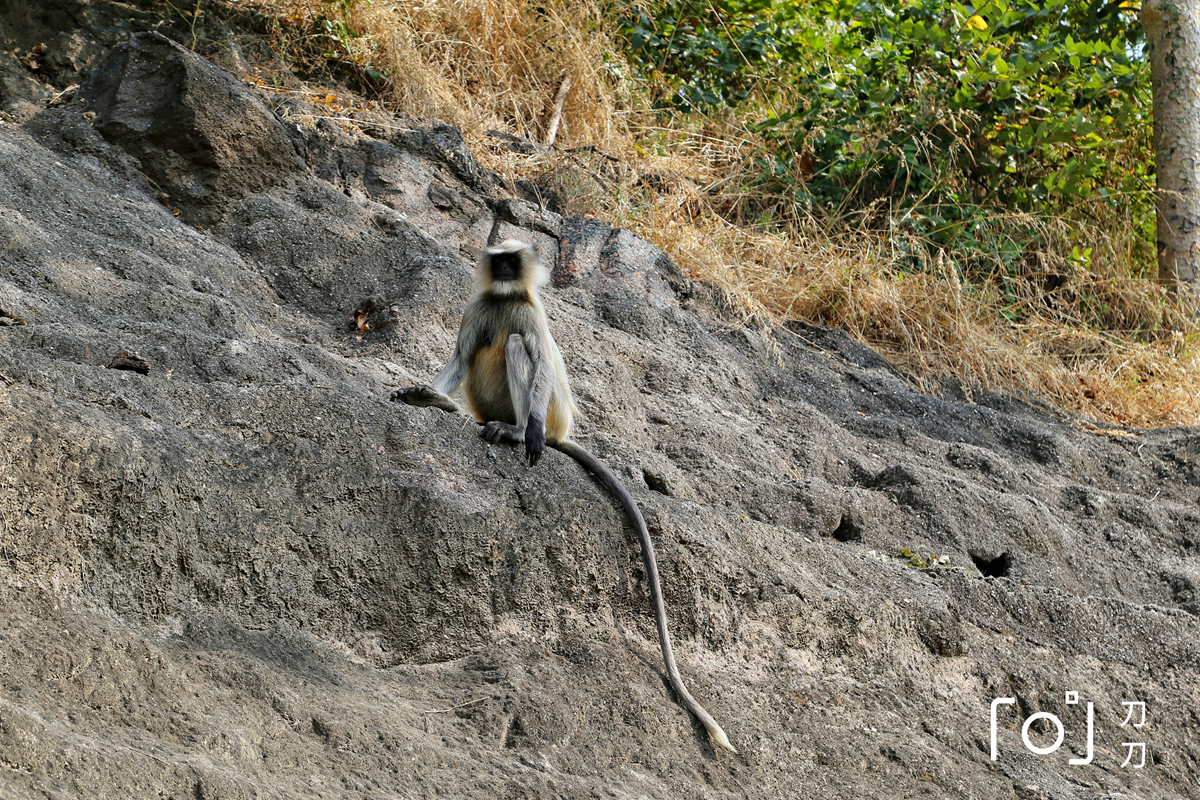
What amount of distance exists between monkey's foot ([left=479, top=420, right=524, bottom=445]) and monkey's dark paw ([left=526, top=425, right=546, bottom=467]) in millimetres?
35

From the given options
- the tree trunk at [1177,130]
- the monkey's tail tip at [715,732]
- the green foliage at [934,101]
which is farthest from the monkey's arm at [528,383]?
the tree trunk at [1177,130]

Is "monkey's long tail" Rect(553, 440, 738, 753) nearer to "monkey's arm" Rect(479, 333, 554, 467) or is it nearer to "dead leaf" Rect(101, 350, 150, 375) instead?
"monkey's arm" Rect(479, 333, 554, 467)

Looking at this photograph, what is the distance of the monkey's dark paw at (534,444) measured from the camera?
3.78m

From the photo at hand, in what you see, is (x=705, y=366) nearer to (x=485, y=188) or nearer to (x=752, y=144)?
(x=485, y=188)

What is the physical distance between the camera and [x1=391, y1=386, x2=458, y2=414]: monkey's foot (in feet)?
13.5

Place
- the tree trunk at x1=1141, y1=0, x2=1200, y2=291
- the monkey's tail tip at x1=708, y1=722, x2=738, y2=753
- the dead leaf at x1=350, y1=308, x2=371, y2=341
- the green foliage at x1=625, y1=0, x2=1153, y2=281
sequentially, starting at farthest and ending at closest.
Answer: the tree trunk at x1=1141, y1=0, x2=1200, y2=291 < the green foliage at x1=625, y1=0, x2=1153, y2=281 < the dead leaf at x1=350, y1=308, x2=371, y2=341 < the monkey's tail tip at x1=708, y1=722, x2=738, y2=753

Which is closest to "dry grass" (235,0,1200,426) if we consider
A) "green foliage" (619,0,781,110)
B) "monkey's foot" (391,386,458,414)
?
"green foliage" (619,0,781,110)

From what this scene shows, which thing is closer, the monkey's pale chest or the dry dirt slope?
the dry dirt slope

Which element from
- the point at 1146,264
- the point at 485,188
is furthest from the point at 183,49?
the point at 1146,264

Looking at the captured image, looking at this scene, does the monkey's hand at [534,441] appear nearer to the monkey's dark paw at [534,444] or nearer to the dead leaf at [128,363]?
the monkey's dark paw at [534,444]

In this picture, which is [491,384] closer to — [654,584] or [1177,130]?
[654,584]

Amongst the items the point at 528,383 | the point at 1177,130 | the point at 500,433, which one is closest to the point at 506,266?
the point at 528,383

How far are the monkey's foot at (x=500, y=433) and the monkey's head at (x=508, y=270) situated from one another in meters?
0.86

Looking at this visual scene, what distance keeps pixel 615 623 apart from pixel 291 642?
1049 mm
